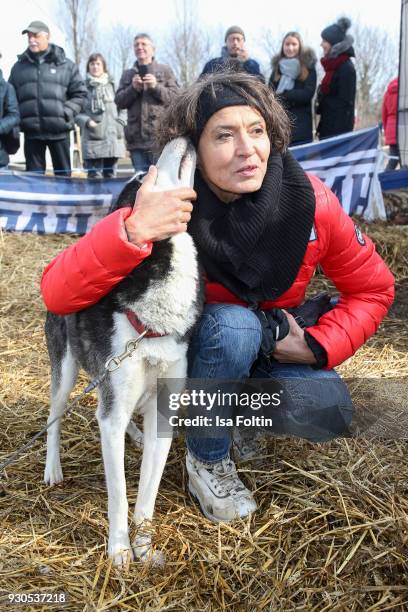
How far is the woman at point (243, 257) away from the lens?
1823mm

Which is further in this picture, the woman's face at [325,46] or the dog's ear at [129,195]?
the woman's face at [325,46]

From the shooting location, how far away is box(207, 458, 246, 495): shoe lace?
6.98 ft

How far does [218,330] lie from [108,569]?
0.83m

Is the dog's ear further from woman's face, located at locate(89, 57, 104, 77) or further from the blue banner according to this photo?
woman's face, located at locate(89, 57, 104, 77)

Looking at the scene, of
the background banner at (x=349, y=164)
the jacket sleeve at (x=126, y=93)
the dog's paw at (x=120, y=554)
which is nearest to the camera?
the dog's paw at (x=120, y=554)

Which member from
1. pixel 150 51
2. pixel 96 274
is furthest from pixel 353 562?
pixel 150 51

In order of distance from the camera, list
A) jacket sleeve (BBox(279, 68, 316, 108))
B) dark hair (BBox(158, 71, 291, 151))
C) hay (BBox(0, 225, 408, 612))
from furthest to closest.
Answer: jacket sleeve (BBox(279, 68, 316, 108)) → dark hair (BBox(158, 71, 291, 151)) → hay (BBox(0, 225, 408, 612))

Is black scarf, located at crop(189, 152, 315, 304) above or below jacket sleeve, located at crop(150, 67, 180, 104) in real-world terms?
below

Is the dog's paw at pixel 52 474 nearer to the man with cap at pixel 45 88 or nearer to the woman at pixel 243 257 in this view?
the woman at pixel 243 257

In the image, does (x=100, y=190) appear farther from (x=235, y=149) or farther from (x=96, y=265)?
(x=96, y=265)

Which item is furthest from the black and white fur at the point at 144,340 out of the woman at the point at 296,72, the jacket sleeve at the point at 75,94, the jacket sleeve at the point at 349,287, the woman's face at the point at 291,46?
the jacket sleeve at the point at 75,94

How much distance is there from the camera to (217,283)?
2203 mm

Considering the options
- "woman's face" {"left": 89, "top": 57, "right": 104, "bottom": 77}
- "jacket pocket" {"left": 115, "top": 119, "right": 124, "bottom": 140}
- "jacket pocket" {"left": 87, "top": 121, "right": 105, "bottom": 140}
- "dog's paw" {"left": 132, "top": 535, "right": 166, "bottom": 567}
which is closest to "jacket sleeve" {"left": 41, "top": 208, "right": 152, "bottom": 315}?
"dog's paw" {"left": 132, "top": 535, "right": 166, "bottom": 567}

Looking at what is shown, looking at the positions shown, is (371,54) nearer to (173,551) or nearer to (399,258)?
(399,258)
